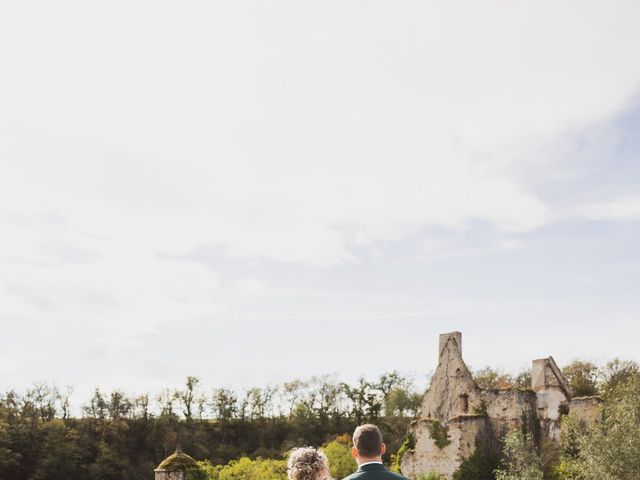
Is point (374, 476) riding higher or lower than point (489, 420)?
higher

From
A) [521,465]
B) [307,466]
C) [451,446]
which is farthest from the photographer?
[451,446]

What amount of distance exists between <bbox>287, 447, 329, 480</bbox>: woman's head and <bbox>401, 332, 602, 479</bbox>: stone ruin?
29262 mm

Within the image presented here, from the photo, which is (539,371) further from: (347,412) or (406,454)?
(347,412)

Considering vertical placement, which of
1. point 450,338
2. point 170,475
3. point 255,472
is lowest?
point 255,472

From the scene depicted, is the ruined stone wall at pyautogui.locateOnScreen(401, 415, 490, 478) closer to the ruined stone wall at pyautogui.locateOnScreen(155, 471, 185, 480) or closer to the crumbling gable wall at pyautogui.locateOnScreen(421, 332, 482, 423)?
the crumbling gable wall at pyautogui.locateOnScreen(421, 332, 482, 423)

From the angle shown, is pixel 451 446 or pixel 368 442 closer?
pixel 368 442

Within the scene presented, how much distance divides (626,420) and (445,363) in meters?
14.4

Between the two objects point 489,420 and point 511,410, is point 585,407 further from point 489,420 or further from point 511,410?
point 489,420

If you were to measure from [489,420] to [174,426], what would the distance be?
145 feet

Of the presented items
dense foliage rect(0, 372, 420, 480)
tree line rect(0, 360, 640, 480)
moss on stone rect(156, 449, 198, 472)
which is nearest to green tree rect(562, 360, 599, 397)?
tree line rect(0, 360, 640, 480)

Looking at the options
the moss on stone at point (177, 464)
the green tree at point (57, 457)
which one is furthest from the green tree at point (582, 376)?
the green tree at point (57, 457)

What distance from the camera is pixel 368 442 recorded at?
6129 millimetres

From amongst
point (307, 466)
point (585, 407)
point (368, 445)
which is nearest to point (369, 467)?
point (368, 445)

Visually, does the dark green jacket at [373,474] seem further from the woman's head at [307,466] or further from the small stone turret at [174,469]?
the small stone turret at [174,469]
